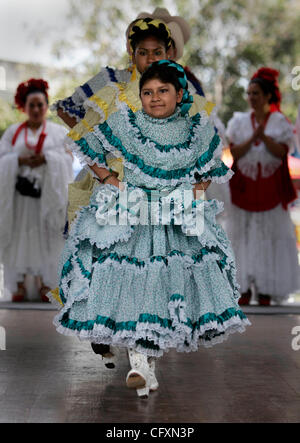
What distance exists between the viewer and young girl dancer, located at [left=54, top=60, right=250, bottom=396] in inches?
127

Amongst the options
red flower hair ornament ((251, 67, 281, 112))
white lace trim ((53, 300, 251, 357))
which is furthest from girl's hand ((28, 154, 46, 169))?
white lace trim ((53, 300, 251, 357))

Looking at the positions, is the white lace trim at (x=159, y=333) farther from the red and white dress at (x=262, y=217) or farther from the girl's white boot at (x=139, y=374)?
the red and white dress at (x=262, y=217)

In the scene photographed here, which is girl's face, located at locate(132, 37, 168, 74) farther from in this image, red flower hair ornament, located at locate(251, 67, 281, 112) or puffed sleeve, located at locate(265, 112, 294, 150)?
puffed sleeve, located at locate(265, 112, 294, 150)

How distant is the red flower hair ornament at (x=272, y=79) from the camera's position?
7.06 metres

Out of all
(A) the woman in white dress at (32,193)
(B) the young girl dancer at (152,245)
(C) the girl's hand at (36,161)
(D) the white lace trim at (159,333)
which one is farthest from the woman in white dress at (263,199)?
(D) the white lace trim at (159,333)

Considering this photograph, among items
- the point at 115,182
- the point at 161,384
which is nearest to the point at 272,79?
the point at 115,182

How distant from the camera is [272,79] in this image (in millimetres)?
7086

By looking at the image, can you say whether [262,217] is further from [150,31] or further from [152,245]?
[152,245]

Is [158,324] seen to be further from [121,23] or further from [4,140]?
[121,23]

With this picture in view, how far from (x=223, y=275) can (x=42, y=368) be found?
1131 mm

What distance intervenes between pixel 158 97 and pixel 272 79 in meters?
3.79

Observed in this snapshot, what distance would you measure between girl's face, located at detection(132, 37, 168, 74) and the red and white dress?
10.8ft

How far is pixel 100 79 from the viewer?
4555mm
